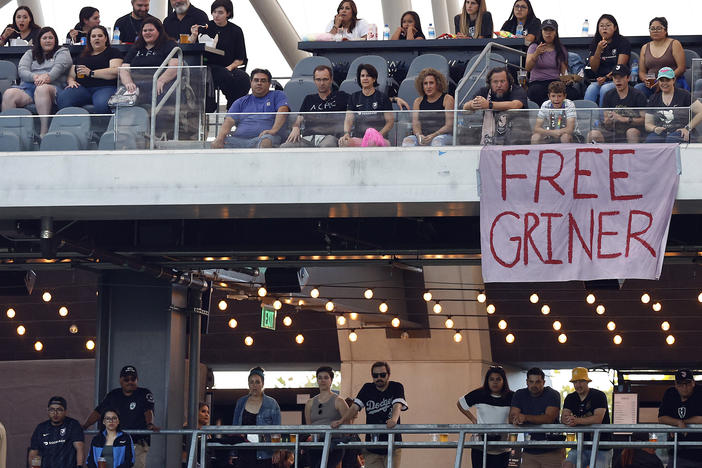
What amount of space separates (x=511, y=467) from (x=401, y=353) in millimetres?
9827

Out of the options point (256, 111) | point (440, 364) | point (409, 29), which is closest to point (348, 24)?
point (409, 29)

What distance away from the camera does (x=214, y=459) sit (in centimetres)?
1436

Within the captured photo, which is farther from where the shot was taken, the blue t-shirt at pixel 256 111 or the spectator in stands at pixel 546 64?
the spectator in stands at pixel 546 64

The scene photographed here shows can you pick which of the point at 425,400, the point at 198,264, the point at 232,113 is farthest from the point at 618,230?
the point at 425,400

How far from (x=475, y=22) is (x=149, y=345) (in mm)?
5560

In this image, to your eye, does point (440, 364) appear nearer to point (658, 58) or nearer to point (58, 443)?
point (58, 443)

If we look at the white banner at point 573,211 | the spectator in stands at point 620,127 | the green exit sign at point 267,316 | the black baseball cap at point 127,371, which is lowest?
the black baseball cap at point 127,371

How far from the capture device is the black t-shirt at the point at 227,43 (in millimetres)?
13672

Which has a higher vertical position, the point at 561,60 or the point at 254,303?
the point at 561,60

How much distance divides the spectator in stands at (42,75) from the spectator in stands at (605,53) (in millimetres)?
5736

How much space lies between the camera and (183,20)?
14117 millimetres

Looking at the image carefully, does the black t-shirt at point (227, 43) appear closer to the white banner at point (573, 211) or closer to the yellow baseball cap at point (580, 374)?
the white banner at point (573, 211)

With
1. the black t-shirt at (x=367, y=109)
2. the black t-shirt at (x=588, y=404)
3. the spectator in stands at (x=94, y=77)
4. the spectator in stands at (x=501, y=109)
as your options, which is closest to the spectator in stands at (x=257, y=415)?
the black t-shirt at (x=367, y=109)

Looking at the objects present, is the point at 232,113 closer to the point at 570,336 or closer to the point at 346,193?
the point at 346,193
